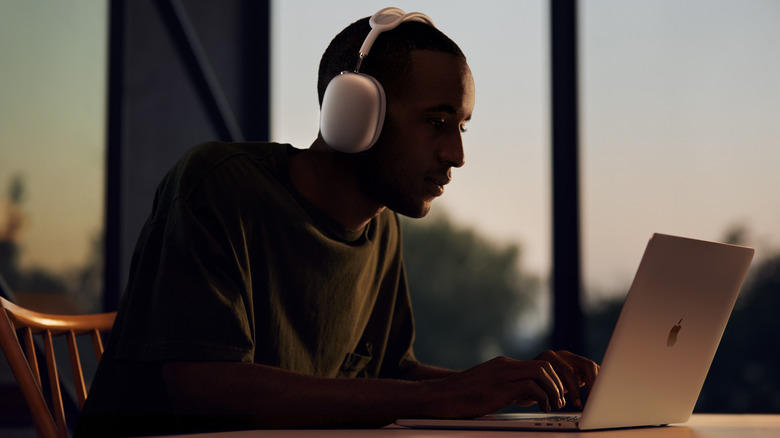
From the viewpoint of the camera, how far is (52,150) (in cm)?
248

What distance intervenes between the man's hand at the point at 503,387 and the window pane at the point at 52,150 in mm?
1905

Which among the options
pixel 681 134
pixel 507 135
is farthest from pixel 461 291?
pixel 681 134

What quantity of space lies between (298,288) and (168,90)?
193cm

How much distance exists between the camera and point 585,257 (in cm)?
270

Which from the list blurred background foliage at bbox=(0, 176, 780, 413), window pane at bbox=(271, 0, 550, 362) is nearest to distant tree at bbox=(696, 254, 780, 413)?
blurred background foliage at bbox=(0, 176, 780, 413)

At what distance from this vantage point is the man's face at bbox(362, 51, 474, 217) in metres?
1.14

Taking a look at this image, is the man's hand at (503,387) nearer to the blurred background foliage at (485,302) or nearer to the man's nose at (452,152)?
the man's nose at (452,152)

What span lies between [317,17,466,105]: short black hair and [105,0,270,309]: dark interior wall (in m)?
1.63

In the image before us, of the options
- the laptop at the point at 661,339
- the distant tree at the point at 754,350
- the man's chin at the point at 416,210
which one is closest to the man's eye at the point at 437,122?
the man's chin at the point at 416,210

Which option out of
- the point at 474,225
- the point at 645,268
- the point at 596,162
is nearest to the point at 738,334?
the point at 596,162

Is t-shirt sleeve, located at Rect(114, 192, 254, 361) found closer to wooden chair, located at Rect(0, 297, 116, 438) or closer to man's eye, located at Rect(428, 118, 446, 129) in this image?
wooden chair, located at Rect(0, 297, 116, 438)

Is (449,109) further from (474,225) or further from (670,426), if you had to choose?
(474,225)

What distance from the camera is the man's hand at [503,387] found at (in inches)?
33.6

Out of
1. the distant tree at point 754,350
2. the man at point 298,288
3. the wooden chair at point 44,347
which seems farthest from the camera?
the distant tree at point 754,350
